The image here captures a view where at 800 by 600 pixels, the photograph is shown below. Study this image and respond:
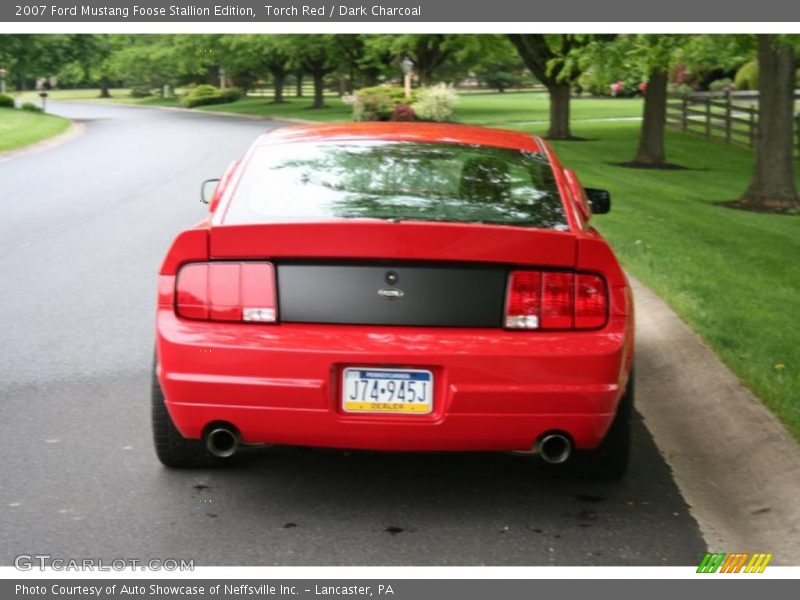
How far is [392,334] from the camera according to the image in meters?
4.53

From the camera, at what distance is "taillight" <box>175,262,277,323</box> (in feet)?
15.2

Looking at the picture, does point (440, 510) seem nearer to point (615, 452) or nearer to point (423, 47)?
point (615, 452)

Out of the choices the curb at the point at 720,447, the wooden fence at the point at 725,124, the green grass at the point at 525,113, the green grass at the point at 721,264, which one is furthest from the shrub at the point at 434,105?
the curb at the point at 720,447

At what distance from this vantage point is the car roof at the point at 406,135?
5770 millimetres

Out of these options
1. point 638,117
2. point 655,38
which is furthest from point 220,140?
point 638,117

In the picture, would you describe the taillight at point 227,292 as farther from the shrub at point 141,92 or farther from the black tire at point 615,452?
the shrub at point 141,92

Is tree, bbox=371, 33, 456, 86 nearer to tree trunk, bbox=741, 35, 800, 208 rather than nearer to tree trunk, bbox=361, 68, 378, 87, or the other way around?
tree trunk, bbox=361, 68, 378, 87

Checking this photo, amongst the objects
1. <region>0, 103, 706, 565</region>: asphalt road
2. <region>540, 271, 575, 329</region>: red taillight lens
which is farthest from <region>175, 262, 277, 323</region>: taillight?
<region>540, 271, 575, 329</region>: red taillight lens

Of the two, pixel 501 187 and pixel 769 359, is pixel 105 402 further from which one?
pixel 769 359

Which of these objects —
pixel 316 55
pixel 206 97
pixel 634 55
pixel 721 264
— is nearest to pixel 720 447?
pixel 721 264

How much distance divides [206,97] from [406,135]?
221 ft

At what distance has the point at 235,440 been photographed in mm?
4738

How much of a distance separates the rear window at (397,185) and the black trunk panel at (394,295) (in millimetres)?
255
